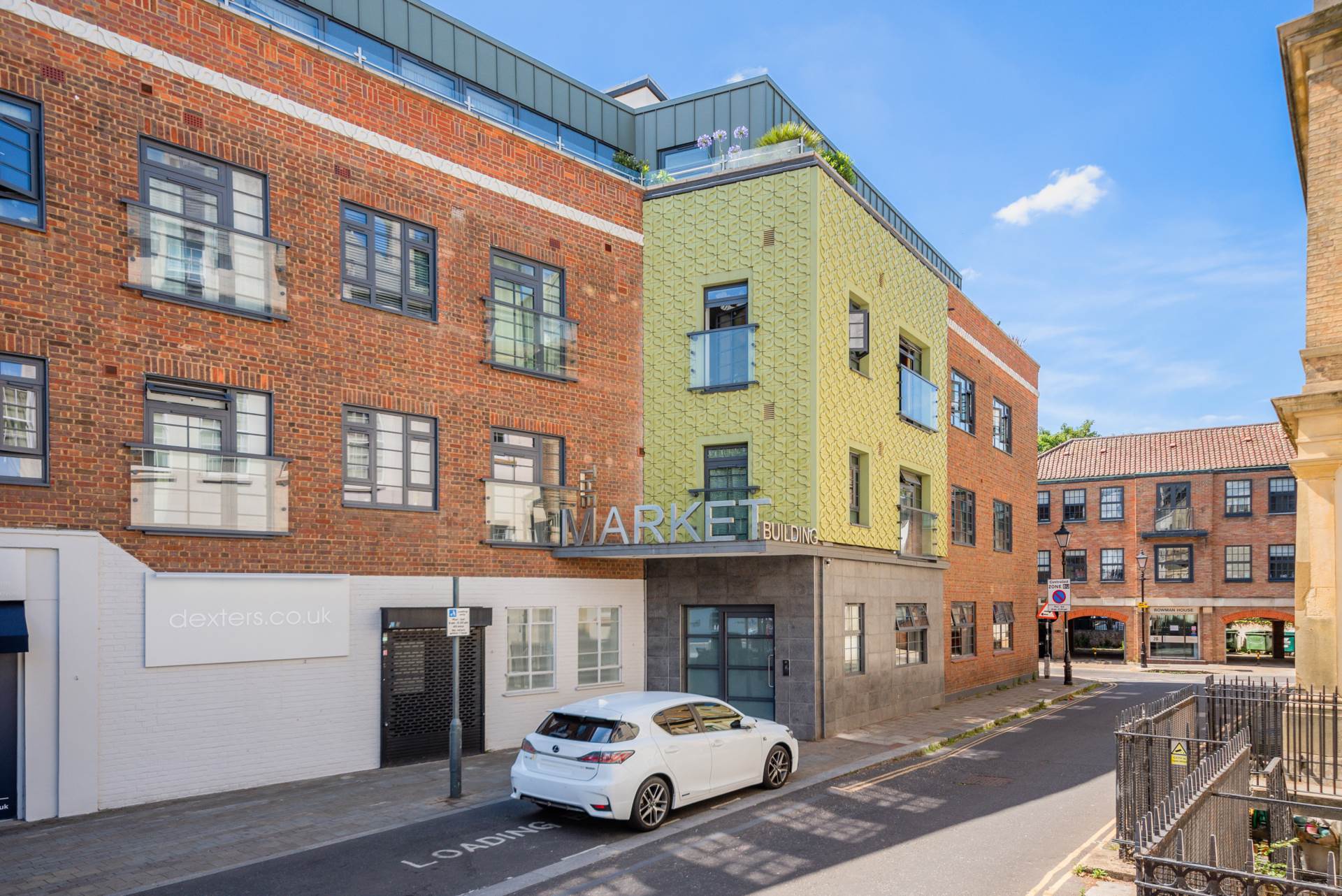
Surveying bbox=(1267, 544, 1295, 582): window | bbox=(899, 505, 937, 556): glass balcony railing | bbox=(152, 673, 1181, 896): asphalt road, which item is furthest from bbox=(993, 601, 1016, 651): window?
bbox=(1267, 544, 1295, 582): window

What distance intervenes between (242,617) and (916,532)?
48.6 ft

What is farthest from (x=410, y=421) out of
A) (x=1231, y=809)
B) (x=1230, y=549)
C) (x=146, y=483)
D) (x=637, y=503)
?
(x=1230, y=549)

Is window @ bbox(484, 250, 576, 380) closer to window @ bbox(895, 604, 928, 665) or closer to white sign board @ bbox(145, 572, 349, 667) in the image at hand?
white sign board @ bbox(145, 572, 349, 667)

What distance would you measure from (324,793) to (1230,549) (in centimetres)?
4319

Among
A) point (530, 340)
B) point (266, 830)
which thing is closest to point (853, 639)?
point (530, 340)

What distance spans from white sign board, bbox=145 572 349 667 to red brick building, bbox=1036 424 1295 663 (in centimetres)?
3486

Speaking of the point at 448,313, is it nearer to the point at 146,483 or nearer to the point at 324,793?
the point at 146,483

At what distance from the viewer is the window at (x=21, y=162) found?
11.3 meters

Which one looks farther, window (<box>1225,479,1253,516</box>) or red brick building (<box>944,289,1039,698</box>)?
window (<box>1225,479,1253,516</box>)

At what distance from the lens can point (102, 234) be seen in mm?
12008

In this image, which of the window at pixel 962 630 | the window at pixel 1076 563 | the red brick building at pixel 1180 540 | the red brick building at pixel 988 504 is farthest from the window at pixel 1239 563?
the window at pixel 962 630

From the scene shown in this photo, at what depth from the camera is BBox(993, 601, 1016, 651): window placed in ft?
93.9

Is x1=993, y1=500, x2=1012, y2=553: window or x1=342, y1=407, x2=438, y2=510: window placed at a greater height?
x1=342, y1=407, x2=438, y2=510: window

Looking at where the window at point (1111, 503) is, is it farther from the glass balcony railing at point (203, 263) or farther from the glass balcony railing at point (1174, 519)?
the glass balcony railing at point (203, 263)
